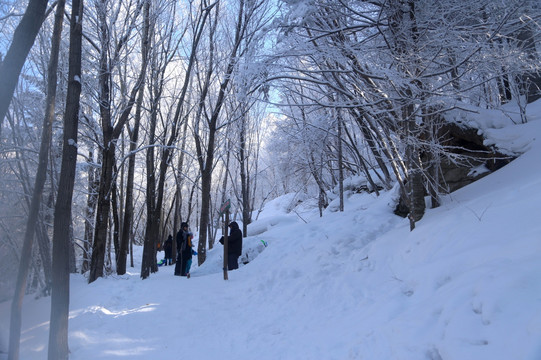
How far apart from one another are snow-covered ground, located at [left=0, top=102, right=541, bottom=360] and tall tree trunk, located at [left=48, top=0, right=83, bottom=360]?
59cm

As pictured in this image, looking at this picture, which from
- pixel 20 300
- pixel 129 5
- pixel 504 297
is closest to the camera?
pixel 504 297

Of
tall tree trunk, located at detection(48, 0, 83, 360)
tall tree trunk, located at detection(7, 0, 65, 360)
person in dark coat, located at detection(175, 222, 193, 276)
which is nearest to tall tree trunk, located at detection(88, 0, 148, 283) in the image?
person in dark coat, located at detection(175, 222, 193, 276)

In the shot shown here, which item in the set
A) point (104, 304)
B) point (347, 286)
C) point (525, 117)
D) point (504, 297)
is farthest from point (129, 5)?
point (504, 297)

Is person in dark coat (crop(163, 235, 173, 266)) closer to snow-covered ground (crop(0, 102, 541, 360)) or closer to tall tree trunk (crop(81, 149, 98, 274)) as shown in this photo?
tall tree trunk (crop(81, 149, 98, 274))

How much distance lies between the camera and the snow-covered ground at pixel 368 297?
2783 mm

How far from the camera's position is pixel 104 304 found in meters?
7.01

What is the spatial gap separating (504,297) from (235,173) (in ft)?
76.8

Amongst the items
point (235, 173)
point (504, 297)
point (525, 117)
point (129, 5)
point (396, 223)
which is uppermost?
point (129, 5)

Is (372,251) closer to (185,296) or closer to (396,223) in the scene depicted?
(396,223)

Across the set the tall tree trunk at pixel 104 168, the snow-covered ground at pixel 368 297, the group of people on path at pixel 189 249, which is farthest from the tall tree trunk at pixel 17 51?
the group of people on path at pixel 189 249

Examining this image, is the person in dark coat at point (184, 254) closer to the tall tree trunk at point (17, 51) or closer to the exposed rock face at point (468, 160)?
the tall tree trunk at point (17, 51)

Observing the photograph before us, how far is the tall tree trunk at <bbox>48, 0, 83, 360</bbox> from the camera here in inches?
178

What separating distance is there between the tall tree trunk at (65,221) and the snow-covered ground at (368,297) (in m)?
0.59

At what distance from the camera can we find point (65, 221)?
4809mm
